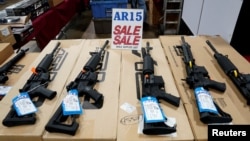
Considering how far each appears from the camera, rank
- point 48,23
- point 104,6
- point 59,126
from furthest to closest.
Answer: point 104,6 < point 48,23 < point 59,126

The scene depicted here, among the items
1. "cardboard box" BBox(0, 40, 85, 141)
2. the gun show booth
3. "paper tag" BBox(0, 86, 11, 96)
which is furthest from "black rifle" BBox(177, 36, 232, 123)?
"paper tag" BBox(0, 86, 11, 96)

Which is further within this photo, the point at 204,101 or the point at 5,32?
the point at 5,32

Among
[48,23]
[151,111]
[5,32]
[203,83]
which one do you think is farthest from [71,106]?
[48,23]

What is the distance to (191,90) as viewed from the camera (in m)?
0.95

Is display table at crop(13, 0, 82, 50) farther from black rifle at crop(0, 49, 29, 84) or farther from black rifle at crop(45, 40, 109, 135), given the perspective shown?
black rifle at crop(45, 40, 109, 135)

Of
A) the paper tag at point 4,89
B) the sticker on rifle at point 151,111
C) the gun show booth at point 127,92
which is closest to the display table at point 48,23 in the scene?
the gun show booth at point 127,92

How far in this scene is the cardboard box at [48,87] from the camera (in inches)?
29.8

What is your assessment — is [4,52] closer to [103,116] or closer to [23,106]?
[23,106]

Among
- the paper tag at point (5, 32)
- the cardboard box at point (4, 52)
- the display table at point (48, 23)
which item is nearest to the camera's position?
the cardboard box at point (4, 52)

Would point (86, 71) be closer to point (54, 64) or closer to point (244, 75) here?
point (54, 64)

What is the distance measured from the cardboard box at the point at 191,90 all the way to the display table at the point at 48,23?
1.36 m

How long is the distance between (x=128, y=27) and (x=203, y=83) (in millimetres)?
590

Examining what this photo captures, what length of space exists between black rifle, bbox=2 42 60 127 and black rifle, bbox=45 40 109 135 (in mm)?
101

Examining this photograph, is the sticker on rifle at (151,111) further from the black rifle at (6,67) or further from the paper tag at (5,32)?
the paper tag at (5,32)
